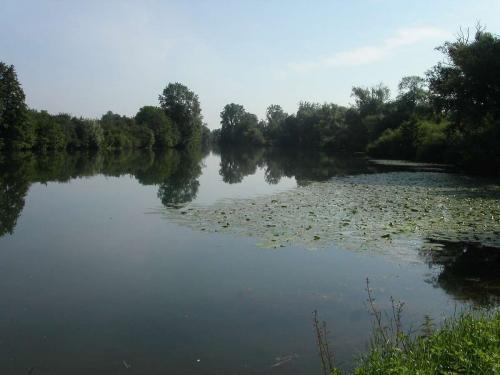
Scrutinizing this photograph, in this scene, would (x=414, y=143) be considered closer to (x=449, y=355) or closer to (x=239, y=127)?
(x=449, y=355)

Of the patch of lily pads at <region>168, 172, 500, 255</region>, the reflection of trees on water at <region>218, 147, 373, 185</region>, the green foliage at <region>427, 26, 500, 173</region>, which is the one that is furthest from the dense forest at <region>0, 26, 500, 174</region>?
the patch of lily pads at <region>168, 172, 500, 255</region>

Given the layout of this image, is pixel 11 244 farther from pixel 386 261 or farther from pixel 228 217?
pixel 386 261

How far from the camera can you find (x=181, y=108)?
4574 inches

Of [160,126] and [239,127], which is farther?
[239,127]

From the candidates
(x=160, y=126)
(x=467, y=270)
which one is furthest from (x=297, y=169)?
(x=160, y=126)

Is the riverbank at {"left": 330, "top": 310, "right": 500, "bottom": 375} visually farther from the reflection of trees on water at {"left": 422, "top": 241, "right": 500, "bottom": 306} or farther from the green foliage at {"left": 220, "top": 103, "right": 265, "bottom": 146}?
the green foliage at {"left": 220, "top": 103, "right": 265, "bottom": 146}

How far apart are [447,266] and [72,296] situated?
8.46 metres

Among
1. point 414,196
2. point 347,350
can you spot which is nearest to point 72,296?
point 347,350

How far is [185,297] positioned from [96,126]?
8142 centimetres

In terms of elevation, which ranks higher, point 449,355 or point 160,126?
point 160,126

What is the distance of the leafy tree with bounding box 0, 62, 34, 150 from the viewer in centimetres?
5978

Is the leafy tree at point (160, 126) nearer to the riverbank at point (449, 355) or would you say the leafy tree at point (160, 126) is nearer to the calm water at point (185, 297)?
the calm water at point (185, 297)

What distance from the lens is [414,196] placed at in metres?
22.5

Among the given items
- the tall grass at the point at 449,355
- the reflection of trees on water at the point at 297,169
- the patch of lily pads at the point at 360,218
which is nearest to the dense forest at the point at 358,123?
the reflection of trees on water at the point at 297,169
